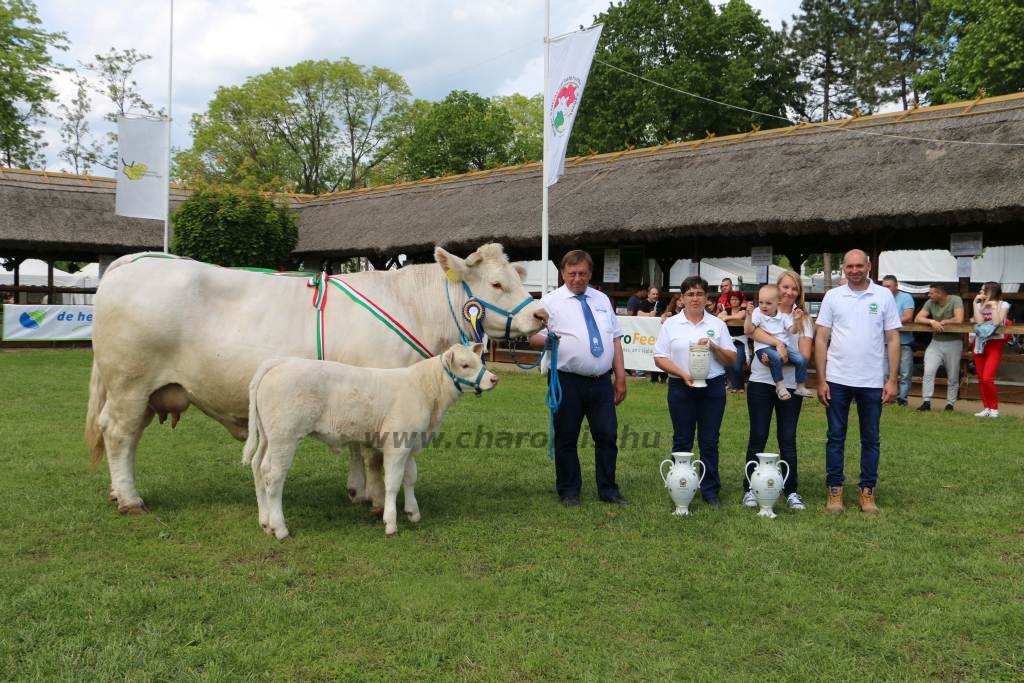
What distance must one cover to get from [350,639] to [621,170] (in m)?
16.8

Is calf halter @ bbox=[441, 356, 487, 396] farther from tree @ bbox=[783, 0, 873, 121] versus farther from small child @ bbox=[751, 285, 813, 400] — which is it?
tree @ bbox=[783, 0, 873, 121]

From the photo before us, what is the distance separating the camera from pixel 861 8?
38875 millimetres

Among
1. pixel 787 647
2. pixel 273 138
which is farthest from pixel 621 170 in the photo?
pixel 273 138

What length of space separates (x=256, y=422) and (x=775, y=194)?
12306mm

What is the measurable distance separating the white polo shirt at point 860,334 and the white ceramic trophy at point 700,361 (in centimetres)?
99

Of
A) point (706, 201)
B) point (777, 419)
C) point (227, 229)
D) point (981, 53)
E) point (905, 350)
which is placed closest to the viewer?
point (777, 419)

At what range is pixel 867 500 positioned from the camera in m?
6.08

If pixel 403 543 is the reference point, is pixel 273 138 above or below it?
above

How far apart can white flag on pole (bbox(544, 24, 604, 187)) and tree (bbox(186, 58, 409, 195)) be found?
3648 centimetres

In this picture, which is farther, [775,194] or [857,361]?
[775,194]

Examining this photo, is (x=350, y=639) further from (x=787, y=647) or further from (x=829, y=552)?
(x=829, y=552)

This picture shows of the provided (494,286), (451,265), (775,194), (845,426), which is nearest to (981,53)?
(775,194)

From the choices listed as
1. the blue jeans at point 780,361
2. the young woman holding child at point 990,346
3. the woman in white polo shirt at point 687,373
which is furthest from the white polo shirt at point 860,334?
the young woman holding child at point 990,346

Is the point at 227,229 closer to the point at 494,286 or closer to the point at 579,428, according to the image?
the point at 494,286
